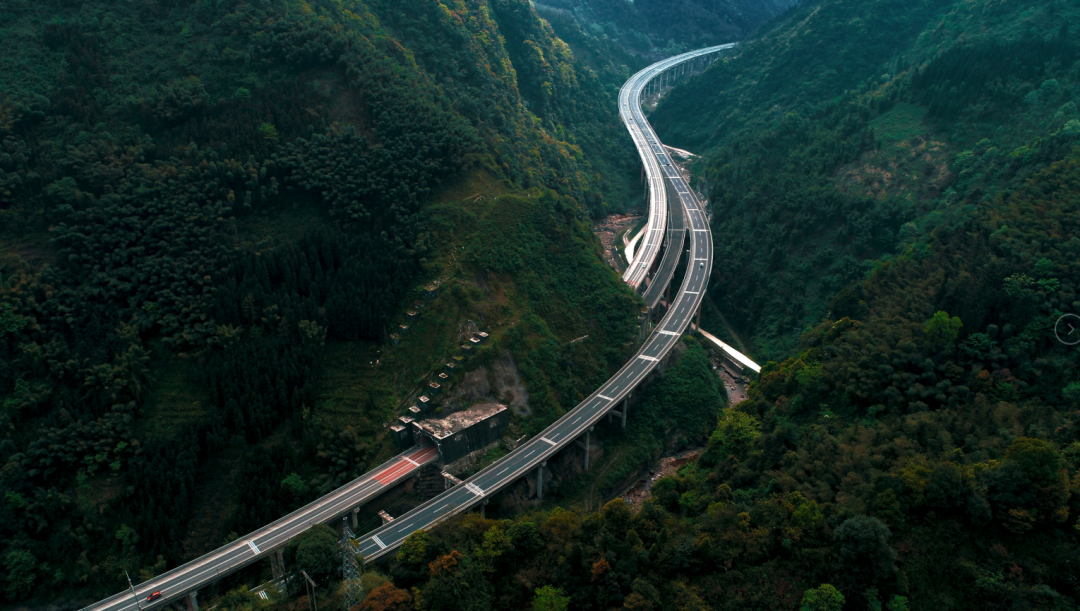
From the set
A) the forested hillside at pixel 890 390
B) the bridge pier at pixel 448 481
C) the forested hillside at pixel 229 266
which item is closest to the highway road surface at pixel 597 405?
the bridge pier at pixel 448 481

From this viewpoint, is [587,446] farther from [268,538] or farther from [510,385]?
[268,538]

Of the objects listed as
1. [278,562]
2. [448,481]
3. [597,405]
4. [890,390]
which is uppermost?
[890,390]

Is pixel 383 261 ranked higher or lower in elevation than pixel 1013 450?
lower

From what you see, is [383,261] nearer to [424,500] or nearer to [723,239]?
[424,500]

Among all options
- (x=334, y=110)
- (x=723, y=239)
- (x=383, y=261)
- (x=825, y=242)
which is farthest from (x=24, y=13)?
(x=825, y=242)

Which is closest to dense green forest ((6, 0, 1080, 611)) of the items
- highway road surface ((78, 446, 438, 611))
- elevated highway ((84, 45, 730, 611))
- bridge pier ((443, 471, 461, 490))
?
highway road surface ((78, 446, 438, 611))

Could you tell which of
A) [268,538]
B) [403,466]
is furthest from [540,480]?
[268,538]
